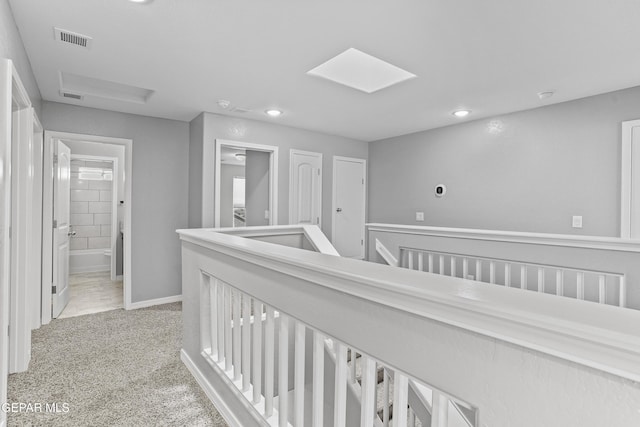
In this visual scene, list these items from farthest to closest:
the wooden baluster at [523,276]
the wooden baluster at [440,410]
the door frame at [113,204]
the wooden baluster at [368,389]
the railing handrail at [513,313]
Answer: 1. the door frame at [113,204]
2. the wooden baluster at [523,276]
3. the wooden baluster at [368,389]
4. the wooden baluster at [440,410]
5. the railing handrail at [513,313]

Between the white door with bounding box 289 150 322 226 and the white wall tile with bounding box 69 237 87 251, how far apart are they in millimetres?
4118

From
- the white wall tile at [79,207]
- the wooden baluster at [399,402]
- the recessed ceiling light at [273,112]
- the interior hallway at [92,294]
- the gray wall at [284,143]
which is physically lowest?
the interior hallway at [92,294]

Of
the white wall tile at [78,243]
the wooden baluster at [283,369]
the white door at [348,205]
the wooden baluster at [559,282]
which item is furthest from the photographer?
the white wall tile at [78,243]

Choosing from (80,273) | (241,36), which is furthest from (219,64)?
(80,273)

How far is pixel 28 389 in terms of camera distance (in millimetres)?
2137

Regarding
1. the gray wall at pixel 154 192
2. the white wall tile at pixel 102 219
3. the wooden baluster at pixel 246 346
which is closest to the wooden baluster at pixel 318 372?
the wooden baluster at pixel 246 346

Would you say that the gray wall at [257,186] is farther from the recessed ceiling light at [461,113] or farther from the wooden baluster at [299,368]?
the wooden baluster at [299,368]

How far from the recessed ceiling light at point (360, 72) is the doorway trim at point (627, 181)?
2103 mm


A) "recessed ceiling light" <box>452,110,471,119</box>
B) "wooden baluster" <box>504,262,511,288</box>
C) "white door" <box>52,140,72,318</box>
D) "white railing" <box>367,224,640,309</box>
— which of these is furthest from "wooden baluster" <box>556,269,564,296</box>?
"white door" <box>52,140,72,318</box>

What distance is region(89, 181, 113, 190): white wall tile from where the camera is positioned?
6.03m

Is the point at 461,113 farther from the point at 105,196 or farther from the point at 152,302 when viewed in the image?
the point at 105,196

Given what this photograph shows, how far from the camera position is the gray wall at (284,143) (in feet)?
13.0

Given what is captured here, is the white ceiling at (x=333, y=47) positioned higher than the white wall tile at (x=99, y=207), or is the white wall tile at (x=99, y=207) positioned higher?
the white ceiling at (x=333, y=47)

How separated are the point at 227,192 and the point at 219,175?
3.59 metres
